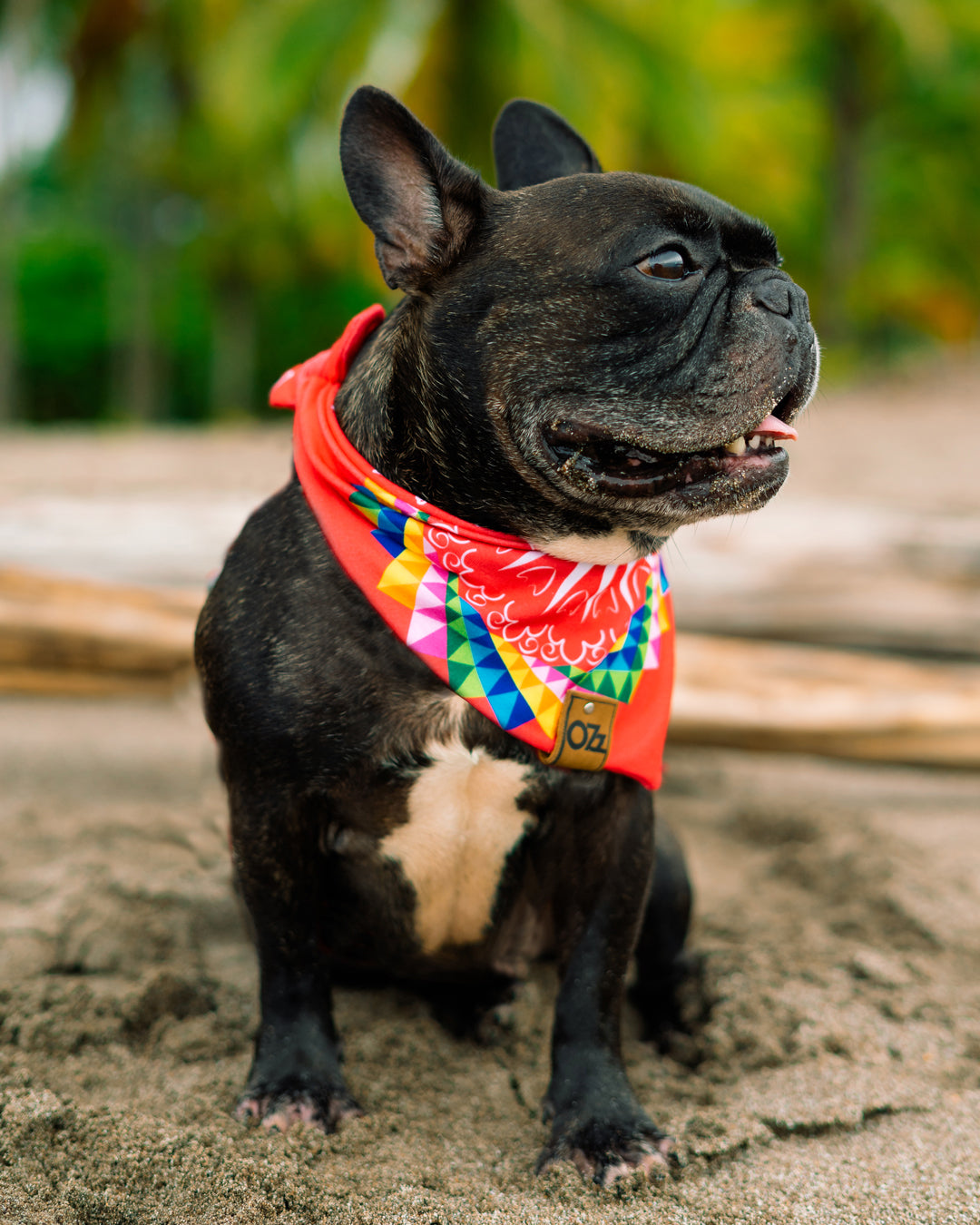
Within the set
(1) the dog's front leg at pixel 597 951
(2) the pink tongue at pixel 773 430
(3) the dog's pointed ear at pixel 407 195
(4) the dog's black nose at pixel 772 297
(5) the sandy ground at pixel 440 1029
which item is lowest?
(5) the sandy ground at pixel 440 1029

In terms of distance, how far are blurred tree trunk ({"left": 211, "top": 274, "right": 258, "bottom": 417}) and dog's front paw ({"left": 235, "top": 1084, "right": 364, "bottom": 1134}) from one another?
21.7 metres

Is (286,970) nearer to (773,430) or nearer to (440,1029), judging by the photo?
(440,1029)

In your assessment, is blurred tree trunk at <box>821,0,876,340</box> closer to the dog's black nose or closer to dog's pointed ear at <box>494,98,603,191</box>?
dog's pointed ear at <box>494,98,603,191</box>

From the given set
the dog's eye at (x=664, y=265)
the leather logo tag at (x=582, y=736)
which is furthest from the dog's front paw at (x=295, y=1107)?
the dog's eye at (x=664, y=265)

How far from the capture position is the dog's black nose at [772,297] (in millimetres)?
2021

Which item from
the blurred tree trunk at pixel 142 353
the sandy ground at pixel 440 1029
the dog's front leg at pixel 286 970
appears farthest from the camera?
the blurred tree trunk at pixel 142 353

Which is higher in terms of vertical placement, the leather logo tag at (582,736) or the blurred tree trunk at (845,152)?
the blurred tree trunk at (845,152)

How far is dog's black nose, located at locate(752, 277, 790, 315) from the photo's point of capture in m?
2.02

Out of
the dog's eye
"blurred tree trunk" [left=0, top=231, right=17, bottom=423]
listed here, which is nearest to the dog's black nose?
the dog's eye

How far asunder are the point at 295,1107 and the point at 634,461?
1330 millimetres

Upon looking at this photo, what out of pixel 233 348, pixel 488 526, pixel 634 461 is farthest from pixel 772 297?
pixel 233 348

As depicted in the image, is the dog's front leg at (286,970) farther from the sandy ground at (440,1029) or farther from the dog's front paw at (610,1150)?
the dog's front paw at (610,1150)

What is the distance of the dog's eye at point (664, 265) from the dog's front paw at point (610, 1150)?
1.52 metres

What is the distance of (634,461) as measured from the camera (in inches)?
80.1
